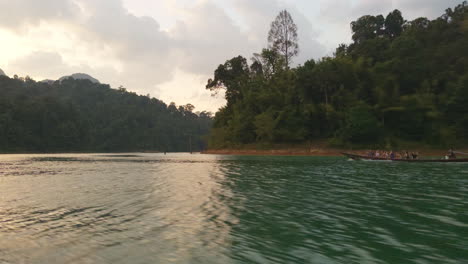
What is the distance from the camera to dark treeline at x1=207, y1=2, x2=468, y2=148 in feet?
216

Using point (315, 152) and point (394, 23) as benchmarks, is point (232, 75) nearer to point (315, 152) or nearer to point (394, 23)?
point (315, 152)

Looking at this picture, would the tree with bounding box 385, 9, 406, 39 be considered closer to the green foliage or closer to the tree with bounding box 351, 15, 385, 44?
the tree with bounding box 351, 15, 385, 44

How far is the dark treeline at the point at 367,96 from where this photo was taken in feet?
→ 216

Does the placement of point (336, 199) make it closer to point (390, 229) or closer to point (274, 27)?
point (390, 229)

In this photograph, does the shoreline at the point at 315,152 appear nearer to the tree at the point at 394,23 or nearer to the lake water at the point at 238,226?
the lake water at the point at 238,226

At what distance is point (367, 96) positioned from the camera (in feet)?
241

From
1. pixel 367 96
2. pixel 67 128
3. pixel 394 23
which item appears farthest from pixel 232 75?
pixel 67 128

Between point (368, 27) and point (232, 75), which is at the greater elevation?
point (368, 27)

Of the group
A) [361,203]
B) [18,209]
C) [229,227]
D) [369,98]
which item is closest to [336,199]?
[361,203]

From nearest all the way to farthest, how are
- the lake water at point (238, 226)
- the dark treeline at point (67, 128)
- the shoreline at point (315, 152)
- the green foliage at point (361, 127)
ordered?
the lake water at point (238, 226)
the shoreline at point (315, 152)
the green foliage at point (361, 127)
the dark treeline at point (67, 128)

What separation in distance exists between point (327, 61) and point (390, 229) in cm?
7156

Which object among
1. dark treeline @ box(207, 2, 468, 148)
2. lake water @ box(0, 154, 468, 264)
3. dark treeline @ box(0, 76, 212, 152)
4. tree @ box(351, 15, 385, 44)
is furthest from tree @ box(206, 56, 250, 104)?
lake water @ box(0, 154, 468, 264)

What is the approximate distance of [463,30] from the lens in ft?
261

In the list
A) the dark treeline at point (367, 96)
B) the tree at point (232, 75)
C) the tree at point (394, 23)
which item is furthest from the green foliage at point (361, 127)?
the tree at point (394, 23)
